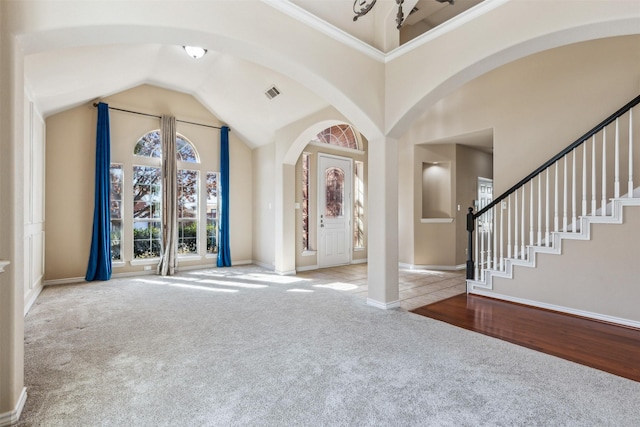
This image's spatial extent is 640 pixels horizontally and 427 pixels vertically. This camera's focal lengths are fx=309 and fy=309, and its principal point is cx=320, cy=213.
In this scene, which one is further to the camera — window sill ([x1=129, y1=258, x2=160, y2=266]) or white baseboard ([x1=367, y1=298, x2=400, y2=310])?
window sill ([x1=129, y1=258, x2=160, y2=266])

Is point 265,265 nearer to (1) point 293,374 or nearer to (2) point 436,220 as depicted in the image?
(2) point 436,220

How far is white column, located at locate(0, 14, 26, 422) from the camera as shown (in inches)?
67.9

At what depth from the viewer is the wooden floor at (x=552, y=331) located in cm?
251

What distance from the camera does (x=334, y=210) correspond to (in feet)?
22.8

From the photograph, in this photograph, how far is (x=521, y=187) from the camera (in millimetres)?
4395

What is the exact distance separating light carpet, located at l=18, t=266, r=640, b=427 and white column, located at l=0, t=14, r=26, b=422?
217 millimetres

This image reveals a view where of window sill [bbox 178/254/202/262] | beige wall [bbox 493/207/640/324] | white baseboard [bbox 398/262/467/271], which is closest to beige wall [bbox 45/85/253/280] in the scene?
window sill [bbox 178/254/202/262]

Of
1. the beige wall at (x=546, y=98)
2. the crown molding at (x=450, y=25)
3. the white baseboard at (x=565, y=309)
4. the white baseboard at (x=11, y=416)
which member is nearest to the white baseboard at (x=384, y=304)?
the white baseboard at (x=565, y=309)

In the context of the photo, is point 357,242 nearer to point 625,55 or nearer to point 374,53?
point 374,53

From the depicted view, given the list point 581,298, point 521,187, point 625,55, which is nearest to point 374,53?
point 521,187

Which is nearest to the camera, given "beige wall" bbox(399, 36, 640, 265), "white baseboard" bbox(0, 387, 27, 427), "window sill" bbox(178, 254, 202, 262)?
"white baseboard" bbox(0, 387, 27, 427)

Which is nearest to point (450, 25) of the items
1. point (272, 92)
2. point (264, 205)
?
point (272, 92)

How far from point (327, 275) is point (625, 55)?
17.0 feet

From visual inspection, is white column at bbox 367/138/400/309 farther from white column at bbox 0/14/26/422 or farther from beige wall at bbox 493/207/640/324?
white column at bbox 0/14/26/422
